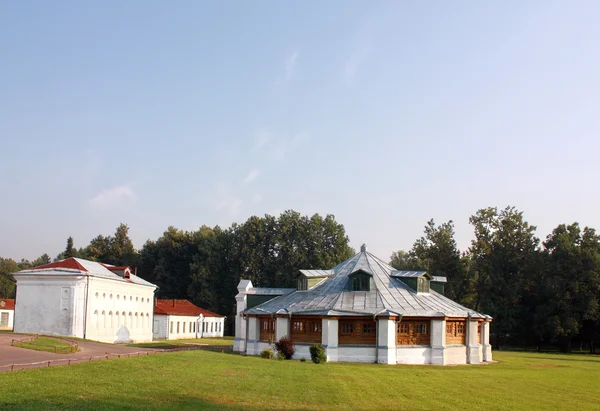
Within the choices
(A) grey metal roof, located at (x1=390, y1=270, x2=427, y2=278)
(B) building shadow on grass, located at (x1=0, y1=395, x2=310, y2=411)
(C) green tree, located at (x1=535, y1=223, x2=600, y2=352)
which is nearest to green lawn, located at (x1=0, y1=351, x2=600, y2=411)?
(B) building shadow on grass, located at (x1=0, y1=395, x2=310, y2=411)

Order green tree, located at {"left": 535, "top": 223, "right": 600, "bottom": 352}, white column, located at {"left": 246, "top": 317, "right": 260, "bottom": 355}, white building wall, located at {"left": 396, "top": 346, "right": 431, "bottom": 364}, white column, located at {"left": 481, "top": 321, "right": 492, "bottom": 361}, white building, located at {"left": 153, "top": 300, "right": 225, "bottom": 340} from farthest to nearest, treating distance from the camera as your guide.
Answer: white building, located at {"left": 153, "top": 300, "right": 225, "bottom": 340} < green tree, located at {"left": 535, "top": 223, "right": 600, "bottom": 352} < white column, located at {"left": 481, "top": 321, "right": 492, "bottom": 361} < white column, located at {"left": 246, "top": 317, "right": 260, "bottom": 355} < white building wall, located at {"left": 396, "top": 346, "right": 431, "bottom": 364}

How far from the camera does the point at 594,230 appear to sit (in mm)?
68750

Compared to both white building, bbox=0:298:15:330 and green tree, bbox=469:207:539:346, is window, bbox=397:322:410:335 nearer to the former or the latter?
green tree, bbox=469:207:539:346

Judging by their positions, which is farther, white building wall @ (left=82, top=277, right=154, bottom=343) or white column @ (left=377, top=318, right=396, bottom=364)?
white building wall @ (left=82, top=277, right=154, bottom=343)

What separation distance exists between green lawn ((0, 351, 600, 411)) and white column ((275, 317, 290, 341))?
27.5ft

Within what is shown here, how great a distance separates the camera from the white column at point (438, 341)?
38844 millimetres

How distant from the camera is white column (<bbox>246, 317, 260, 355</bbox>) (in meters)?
43.3

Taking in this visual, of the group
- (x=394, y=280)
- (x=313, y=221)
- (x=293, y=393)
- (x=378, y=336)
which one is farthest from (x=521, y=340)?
(x=293, y=393)

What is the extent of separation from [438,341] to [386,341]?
3.54 m

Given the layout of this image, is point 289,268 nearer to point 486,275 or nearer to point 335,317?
point 486,275

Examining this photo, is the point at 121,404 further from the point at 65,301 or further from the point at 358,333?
the point at 65,301

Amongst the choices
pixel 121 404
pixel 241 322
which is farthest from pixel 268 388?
A: pixel 241 322

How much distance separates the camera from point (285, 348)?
130ft

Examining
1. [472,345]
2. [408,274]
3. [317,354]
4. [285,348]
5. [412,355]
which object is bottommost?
[412,355]
